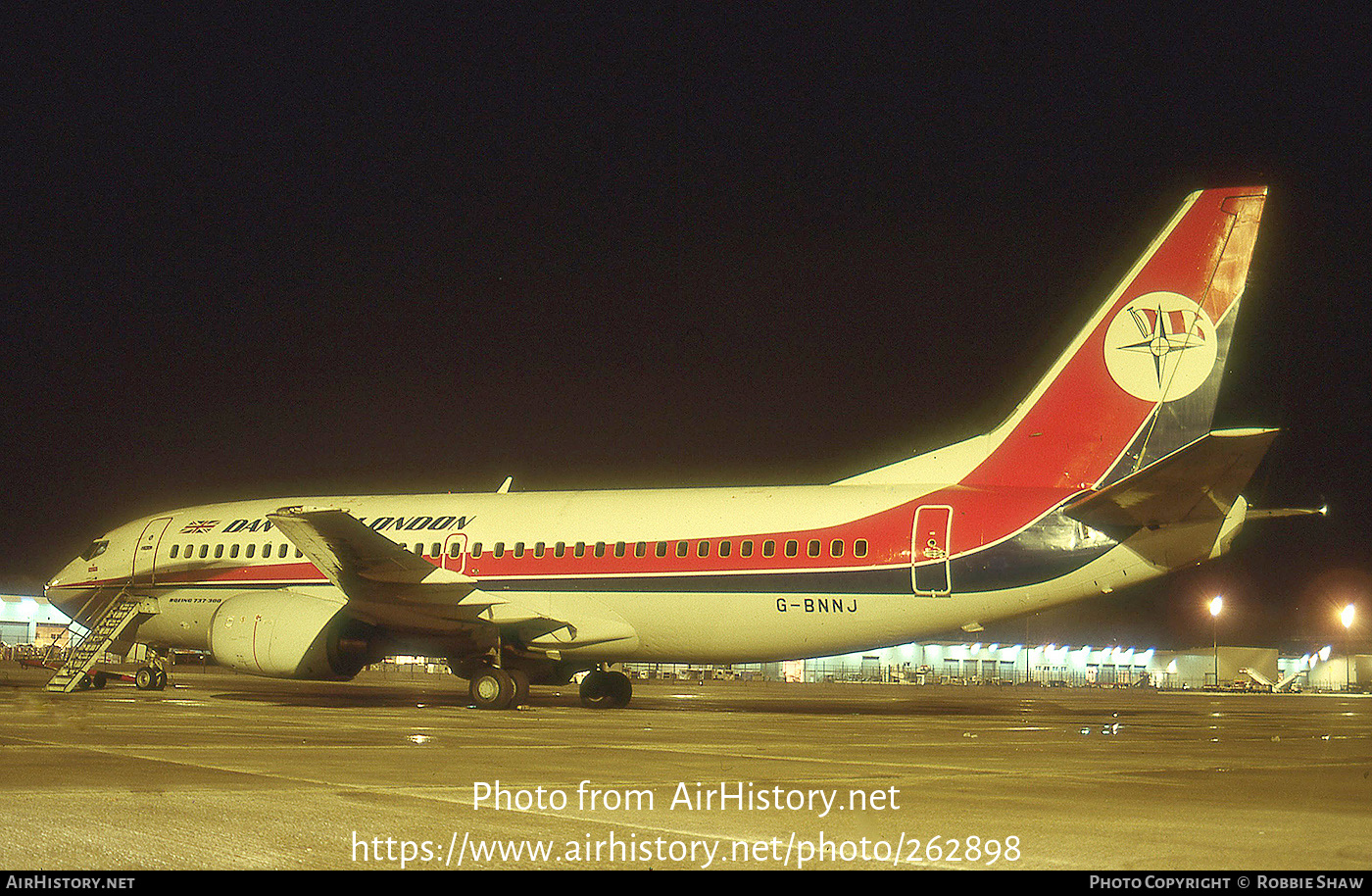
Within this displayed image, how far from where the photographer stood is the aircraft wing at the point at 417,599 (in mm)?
22125

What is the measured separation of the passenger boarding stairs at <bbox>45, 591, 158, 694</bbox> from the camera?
87.5 ft

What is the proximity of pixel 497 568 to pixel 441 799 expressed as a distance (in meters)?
15.2

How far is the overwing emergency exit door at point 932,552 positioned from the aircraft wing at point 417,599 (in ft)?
17.7

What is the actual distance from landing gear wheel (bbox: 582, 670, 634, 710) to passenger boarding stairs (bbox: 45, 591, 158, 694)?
9.99m

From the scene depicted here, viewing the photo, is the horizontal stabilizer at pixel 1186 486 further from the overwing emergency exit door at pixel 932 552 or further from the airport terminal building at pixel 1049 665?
the airport terminal building at pixel 1049 665

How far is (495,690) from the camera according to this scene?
22.2m

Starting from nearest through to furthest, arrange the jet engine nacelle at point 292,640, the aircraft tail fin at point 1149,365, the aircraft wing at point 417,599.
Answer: the aircraft tail fin at point 1149,365, the aircraft wing at point 417,599, the jet engine nacelle at point 292,640

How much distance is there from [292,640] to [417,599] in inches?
92.3

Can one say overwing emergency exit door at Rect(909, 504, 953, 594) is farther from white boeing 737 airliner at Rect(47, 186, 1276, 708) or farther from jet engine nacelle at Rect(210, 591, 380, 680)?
jet engine nacelle at Rect(210, 591, 380, 680)

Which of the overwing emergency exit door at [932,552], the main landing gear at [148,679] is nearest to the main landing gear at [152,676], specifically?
the main landing gear at [148,679]

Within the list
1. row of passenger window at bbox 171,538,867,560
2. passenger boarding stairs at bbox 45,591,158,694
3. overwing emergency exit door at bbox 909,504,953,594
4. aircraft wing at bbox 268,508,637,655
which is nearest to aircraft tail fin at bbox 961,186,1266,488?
overwing emergency exit door at bbox 909,504,953,594

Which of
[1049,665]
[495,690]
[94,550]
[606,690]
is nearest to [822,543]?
[606,690]

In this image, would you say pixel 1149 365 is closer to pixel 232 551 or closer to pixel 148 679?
pixel 232 551
